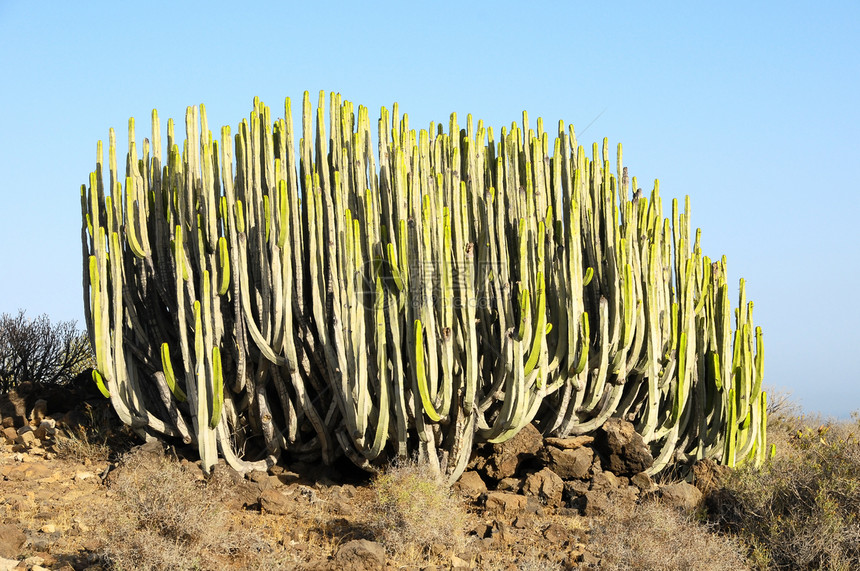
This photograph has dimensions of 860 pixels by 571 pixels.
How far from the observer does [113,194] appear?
7.28m

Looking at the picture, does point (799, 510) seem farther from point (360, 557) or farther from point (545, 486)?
point (360, 557)

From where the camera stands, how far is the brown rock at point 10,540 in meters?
5.76

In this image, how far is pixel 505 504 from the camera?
6.69 meters

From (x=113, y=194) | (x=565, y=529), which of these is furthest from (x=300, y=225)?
(x=565, y=529)

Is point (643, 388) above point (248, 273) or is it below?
below

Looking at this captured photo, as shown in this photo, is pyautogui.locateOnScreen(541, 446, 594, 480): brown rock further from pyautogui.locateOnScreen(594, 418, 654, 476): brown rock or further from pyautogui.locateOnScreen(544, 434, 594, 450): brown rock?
pyautogui.locateOnScreen(594, 418, 654, 476): brown rock

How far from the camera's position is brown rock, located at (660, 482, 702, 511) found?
22.4ft

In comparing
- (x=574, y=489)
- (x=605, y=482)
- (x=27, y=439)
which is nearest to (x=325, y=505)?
(x=574, y=489)

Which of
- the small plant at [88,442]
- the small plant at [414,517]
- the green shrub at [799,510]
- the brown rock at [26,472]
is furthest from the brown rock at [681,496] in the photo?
A: the brown rock at [26,472]

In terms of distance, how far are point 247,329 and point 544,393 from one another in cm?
249

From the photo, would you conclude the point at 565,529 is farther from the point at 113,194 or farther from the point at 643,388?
the point at 113,194

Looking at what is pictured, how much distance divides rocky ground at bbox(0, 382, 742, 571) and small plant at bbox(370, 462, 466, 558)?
2 cm

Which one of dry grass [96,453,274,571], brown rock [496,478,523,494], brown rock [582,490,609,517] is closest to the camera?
dry grass [96,453,274,571]

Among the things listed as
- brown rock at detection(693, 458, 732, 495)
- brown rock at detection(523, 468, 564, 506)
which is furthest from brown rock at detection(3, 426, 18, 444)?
brown rock at detection(693, 458, 732, 495)
